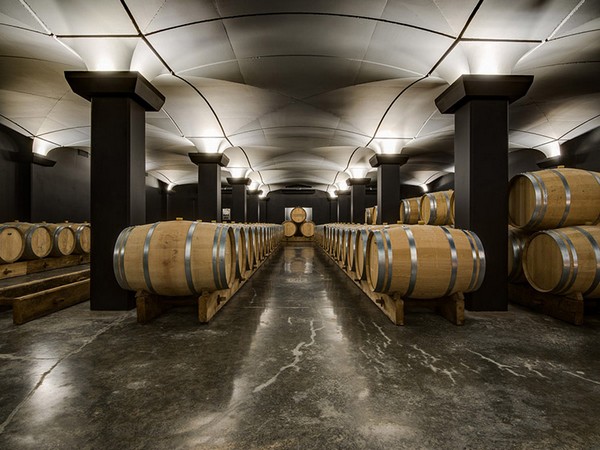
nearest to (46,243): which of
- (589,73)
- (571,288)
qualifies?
(571,288)

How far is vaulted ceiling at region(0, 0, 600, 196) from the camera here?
11.2ft

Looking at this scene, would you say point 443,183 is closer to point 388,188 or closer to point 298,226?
point 298,226

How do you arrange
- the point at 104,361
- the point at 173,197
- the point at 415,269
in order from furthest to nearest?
the point at 173,197 → the point at 415,269 → the point at 104,361

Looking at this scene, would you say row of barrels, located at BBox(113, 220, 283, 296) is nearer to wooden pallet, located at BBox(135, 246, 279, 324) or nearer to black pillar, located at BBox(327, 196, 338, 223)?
wooden pallet, located at BBox(135, 246, 279, 324)

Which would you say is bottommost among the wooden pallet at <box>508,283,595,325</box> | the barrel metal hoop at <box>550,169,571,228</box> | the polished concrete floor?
the polished concrete floor

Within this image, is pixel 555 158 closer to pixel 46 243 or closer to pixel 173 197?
pixel 46 243

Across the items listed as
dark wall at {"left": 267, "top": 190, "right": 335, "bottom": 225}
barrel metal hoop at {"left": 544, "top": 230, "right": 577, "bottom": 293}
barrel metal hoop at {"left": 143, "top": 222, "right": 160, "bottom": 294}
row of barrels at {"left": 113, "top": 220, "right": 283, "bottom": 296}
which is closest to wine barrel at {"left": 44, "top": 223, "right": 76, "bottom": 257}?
row of barrels at {"left": 113, "top": 220, "right": 283, "bottom": 296}

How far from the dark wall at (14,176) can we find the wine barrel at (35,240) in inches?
114

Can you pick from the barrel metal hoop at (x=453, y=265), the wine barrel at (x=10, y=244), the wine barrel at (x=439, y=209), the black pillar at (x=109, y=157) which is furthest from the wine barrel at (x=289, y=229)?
the barrel metal hoop at (x=453, y=265)

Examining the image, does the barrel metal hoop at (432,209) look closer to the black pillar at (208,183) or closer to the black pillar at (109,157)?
the black pillar at (109,157)

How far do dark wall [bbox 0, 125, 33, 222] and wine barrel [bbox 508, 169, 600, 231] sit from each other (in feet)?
37.9

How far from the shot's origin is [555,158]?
891cm

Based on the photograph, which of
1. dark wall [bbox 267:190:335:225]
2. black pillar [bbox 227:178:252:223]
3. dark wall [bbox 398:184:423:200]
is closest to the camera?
black pillar [bbox 227:178:252:223]

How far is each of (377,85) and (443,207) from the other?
8.40ft
